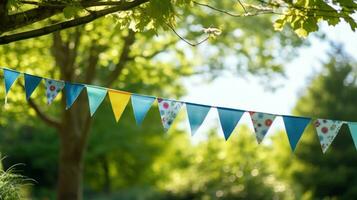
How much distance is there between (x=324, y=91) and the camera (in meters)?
28.3

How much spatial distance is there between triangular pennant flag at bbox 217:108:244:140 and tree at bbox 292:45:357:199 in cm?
1824

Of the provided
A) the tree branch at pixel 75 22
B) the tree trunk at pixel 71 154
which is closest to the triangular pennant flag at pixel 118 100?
the tree branch at pixel 75 22

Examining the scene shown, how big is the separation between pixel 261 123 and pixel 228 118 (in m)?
0.41

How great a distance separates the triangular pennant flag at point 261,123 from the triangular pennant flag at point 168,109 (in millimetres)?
918

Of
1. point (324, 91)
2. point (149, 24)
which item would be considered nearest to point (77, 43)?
point (149, 24)

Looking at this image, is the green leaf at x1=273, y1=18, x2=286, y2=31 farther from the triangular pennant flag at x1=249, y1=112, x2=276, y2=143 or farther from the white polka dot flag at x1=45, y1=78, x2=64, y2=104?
the white polka dot flag at x1=45, y1=78, x2=64, y2=104

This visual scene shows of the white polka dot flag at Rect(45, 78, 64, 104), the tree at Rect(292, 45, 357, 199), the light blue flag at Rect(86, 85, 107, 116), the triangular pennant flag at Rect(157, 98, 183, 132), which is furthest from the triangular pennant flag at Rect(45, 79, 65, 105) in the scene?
the tree at Rect(292, 45, 357, 199)

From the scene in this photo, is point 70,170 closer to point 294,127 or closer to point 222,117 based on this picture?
point 222,117

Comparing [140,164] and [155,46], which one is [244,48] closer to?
[155,46]

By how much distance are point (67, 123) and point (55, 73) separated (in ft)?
6.21

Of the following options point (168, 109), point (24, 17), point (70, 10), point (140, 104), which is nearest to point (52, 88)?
point (140, 104)

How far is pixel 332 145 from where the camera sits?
26.4m

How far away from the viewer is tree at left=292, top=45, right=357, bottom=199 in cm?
2578

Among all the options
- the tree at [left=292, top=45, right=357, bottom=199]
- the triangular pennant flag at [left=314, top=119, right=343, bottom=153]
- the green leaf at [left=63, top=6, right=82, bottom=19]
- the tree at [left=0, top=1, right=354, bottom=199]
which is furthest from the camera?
the tree at [left=292, top=45, right=357, bottom=199]
